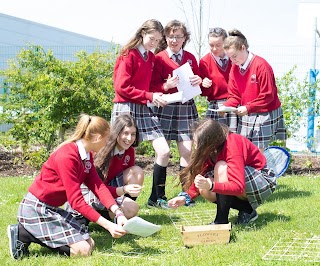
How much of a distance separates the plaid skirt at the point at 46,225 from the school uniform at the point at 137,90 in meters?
1.53

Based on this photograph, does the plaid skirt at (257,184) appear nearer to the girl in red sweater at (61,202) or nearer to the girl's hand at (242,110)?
the girl's hand at (242,110)

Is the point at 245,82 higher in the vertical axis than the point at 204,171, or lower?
higher

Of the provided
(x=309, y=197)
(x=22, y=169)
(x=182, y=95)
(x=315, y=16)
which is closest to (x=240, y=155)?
(x=182, y=95)

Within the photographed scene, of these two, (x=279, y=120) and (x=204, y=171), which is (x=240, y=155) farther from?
(x=279, y=120)

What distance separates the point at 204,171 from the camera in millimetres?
4496

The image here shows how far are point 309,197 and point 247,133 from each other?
87cm

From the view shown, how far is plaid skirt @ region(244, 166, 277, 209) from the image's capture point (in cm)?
436

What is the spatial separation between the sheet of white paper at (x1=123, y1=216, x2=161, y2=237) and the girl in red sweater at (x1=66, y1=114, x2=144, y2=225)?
2.06 ft

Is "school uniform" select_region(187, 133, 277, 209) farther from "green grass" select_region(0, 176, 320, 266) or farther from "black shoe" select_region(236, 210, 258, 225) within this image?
"green grass" select_region(0, 176, 320, 266)

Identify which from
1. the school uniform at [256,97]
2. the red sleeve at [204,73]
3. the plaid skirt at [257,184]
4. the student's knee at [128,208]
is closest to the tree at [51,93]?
the red sleeve at [204,73]

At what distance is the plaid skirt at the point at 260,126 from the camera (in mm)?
5461

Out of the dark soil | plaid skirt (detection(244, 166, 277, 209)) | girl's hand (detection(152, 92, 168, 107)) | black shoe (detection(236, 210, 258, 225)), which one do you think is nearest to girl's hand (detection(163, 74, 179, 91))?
girl's hand (detection(152, 92, 168, 107))

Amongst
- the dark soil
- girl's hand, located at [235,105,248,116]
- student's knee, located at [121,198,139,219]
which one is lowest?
the dark soil

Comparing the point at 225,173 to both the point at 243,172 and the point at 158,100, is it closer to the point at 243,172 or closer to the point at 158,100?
the point at 243,172
